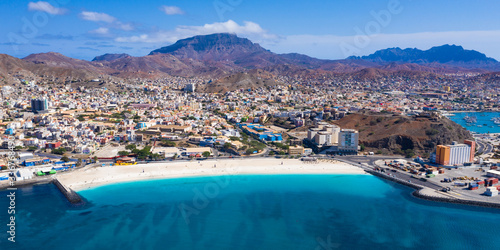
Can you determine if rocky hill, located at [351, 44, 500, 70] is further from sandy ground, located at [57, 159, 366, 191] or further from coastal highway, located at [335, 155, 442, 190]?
sandy ground, located at [57, 159, 366, 191]

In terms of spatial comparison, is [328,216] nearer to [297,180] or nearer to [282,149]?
[297,180]

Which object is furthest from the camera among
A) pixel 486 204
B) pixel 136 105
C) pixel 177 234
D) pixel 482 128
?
pixel 136 105

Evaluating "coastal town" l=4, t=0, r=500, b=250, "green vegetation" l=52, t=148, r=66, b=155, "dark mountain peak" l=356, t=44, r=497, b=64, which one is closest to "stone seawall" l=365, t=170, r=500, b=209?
"coastal town" l=4, t=0, r=500, b=250

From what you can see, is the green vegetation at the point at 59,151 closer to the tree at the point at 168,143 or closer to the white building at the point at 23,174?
the white building at the point at 23,174

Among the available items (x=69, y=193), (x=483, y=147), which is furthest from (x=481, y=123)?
(x=69, y=193)

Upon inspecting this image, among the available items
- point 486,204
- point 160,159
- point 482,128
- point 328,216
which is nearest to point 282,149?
point 160,159

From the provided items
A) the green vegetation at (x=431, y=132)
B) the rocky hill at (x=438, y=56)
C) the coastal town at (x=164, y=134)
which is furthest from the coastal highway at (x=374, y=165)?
the rocky hill at (x=438, y=56)
